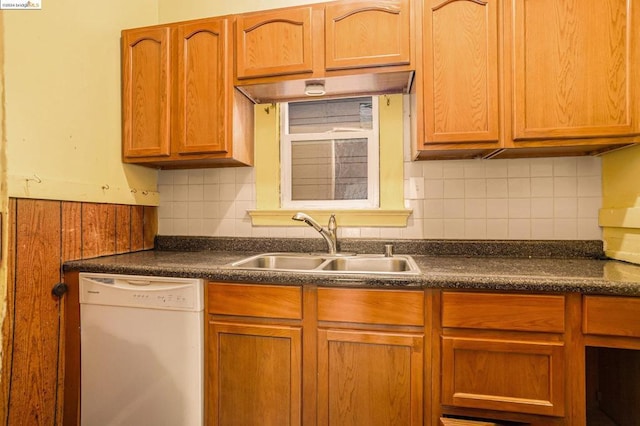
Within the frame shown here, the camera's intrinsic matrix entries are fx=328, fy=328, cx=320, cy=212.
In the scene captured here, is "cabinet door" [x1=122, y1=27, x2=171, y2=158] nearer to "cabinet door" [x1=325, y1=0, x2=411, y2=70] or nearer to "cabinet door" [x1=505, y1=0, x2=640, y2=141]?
"cabinet door" [x1=325, y1=0, x2=411, y2=70]

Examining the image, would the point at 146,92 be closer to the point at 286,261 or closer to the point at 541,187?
the point at 286,261

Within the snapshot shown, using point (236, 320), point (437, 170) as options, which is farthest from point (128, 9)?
point (437, 170)

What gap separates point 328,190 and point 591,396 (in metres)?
1.61

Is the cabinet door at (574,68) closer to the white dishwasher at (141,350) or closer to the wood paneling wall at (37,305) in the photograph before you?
the white dishwasher at (141,350)

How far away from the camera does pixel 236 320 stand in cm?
141

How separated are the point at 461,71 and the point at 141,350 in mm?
1934

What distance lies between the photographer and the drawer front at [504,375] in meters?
1.19

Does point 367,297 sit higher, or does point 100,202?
point 100,202

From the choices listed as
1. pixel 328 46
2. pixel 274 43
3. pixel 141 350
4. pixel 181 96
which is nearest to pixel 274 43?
pixel 274 43

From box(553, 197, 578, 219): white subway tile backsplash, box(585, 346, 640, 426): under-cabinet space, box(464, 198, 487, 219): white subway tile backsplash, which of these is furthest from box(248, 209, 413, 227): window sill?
box(585, 346, 640, 426): under-cabinet space

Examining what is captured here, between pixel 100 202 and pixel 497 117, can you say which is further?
pixel 100 202

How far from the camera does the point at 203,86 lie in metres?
1.79

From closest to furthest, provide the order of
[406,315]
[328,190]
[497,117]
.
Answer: [406,315]
[497,117]
[328,190]

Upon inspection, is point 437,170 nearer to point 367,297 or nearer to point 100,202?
point 367,297
